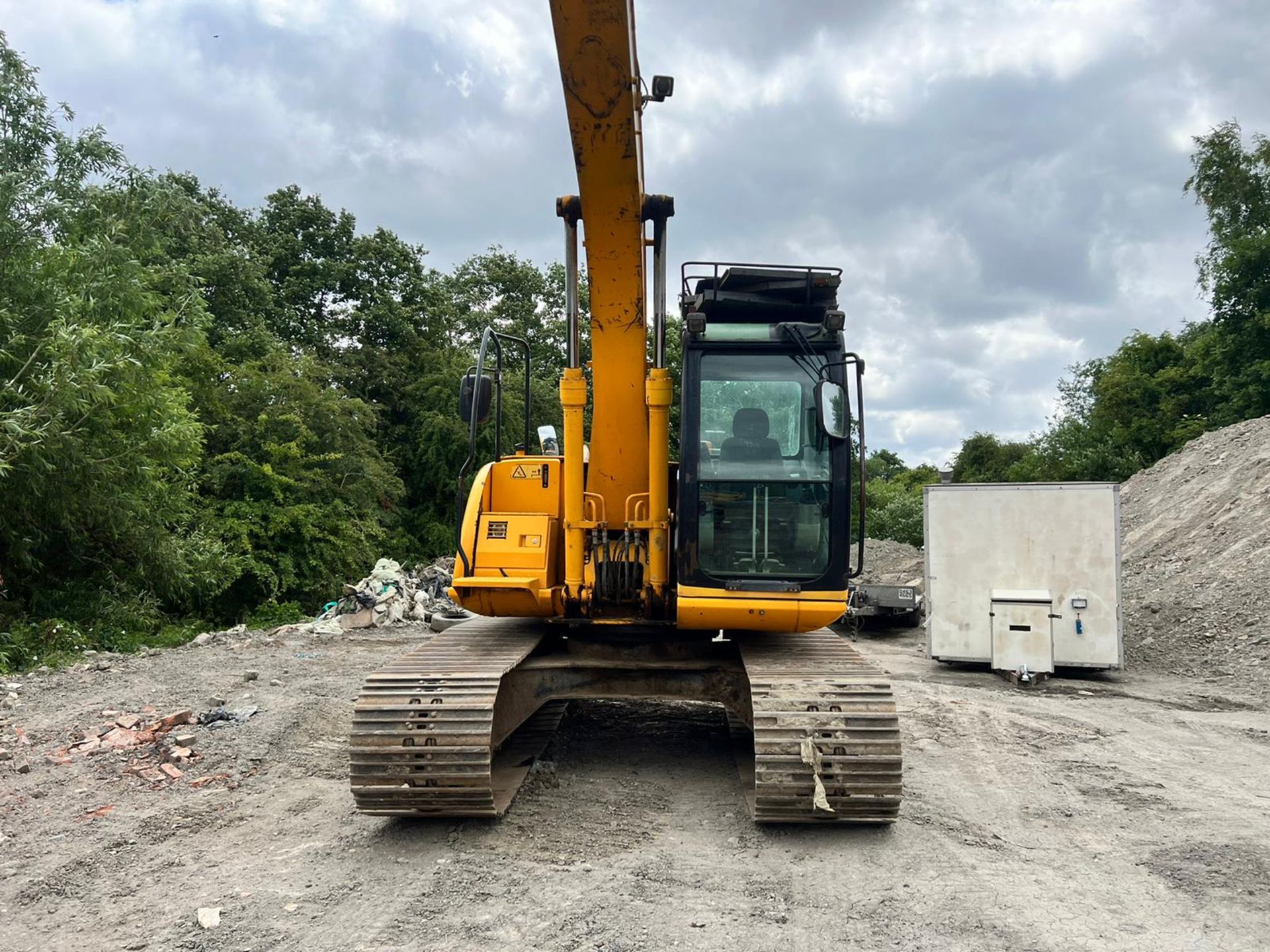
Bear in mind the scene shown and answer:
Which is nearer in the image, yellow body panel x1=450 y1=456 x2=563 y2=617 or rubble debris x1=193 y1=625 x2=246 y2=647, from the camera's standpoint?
yellow body panel x1=450 y1=456 x2=563 y2=617

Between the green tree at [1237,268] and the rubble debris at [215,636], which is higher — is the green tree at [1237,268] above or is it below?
above

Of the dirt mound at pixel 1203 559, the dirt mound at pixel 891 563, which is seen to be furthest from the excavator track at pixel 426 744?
the dirt mound at pixel 891 563

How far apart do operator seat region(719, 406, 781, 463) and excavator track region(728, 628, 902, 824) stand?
128 cm

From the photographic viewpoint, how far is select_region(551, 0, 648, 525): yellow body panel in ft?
15.1

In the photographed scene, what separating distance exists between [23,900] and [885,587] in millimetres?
14810

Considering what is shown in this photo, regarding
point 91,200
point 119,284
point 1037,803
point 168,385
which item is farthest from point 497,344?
point 168,385

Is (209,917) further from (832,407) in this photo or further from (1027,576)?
(1027,576)

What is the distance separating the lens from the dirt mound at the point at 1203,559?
12.1 m

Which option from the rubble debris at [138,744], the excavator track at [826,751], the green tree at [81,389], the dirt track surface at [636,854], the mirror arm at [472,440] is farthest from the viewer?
the green tree at [81,389]

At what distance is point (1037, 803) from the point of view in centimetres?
567

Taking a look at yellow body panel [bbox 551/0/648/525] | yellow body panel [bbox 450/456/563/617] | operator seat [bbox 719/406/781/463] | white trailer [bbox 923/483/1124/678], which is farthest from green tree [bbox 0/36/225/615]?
white trailer [bbox 923/483/1124/678]

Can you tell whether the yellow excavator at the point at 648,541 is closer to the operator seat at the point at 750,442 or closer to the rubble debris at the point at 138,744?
the operator seat at the point at 750,442

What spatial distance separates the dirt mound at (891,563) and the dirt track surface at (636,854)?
47.0ft

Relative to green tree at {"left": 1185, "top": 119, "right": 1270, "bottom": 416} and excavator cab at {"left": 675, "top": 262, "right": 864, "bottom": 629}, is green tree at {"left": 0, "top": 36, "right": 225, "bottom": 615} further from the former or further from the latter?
green tree at {"left": 1185, "top": 119, "right": 1270, "bottom": 416}
